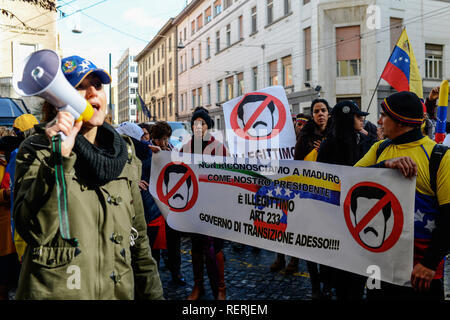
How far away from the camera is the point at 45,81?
1311 mm

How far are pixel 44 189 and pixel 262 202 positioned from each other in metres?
Result: 2.41

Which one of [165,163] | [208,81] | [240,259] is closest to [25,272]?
[165,163]

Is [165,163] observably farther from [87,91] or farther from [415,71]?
[415,71]

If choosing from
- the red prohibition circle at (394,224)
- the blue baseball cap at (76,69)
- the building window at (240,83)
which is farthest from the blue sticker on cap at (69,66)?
the building window at (240,83)

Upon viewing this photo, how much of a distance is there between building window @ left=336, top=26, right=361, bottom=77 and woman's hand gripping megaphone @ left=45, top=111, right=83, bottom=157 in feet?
65.5

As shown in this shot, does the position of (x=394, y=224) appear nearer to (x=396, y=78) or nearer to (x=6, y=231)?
(x=6, y=231)

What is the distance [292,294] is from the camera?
4.32 m

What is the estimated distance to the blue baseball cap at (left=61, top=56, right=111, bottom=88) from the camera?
166cm

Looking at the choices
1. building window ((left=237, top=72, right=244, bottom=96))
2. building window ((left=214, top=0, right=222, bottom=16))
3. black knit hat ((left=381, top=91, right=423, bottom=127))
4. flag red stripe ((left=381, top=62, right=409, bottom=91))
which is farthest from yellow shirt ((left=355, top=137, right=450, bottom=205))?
building window ((left=214, top=0, right=222, bottom=16))

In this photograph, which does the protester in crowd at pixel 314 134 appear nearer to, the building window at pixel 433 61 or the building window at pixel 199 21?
the building window at pixel 433 61

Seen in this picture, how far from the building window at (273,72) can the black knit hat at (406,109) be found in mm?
21842

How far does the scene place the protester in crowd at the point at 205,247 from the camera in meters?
4.11

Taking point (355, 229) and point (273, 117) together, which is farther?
point (273, 117)

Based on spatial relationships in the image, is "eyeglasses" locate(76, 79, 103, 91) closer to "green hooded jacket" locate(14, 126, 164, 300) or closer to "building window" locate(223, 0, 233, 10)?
"green hooded jacket" locate(14, 126, 164, 300)
